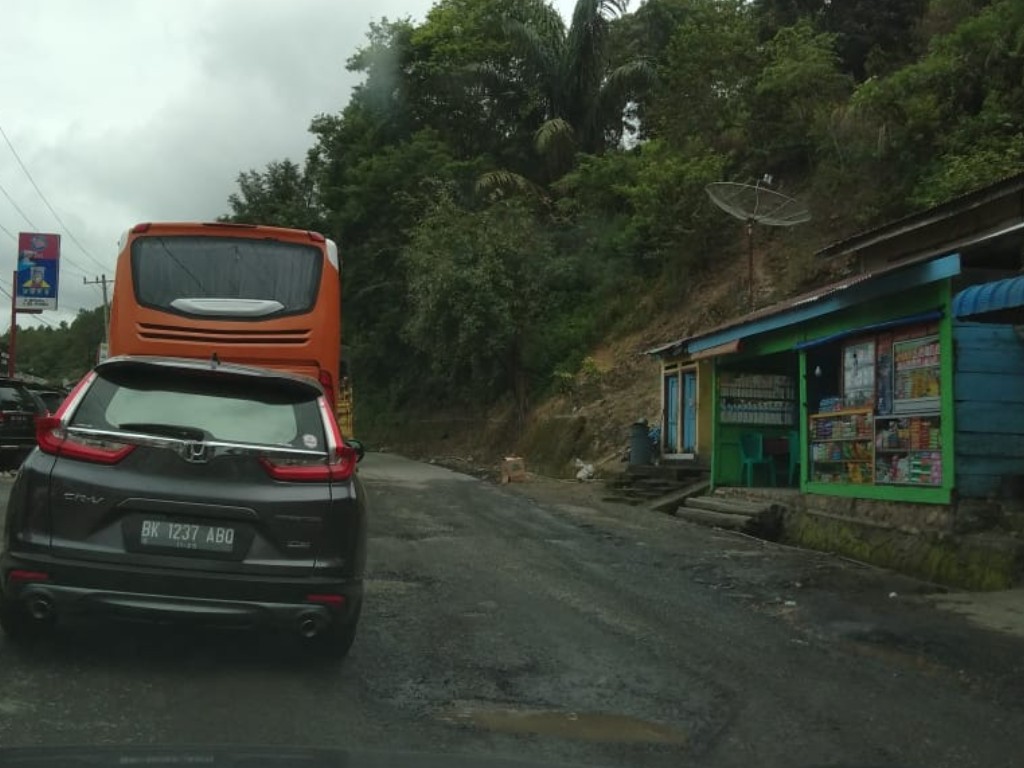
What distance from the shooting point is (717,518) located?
1427 cm

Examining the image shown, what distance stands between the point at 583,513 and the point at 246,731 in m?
11.0

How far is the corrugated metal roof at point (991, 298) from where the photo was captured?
338 inches

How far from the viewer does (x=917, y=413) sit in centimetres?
1086

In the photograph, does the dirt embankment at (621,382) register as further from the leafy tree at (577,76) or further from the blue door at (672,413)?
the leafy tree at (577,76)

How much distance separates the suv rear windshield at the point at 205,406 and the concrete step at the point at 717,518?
923 cm

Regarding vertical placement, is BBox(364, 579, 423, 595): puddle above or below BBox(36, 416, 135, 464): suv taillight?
below

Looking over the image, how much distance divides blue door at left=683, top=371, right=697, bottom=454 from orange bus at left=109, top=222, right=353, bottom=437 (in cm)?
957

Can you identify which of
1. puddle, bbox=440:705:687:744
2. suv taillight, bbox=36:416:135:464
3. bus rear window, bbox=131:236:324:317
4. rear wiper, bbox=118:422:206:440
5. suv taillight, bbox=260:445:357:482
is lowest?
puddle, bbox=440:705:687:744

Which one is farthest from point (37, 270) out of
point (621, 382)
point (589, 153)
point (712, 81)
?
point (712, 81)

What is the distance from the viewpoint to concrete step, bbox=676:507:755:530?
13.6 meters

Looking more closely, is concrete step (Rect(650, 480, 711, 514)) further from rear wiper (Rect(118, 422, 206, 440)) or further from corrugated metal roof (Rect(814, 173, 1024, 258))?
rear wiper (Rect(118, 422, 206, 440))

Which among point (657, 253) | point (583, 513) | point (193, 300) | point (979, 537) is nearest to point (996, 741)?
point (979, 537)

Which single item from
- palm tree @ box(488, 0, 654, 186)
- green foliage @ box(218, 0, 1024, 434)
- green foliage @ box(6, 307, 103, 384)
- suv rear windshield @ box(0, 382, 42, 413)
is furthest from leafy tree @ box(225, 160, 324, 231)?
green foliage @ box(6, 307, 103, 384)

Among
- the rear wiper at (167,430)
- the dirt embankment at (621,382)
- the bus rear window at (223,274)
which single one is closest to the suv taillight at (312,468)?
the rear wiper at (167,430)
